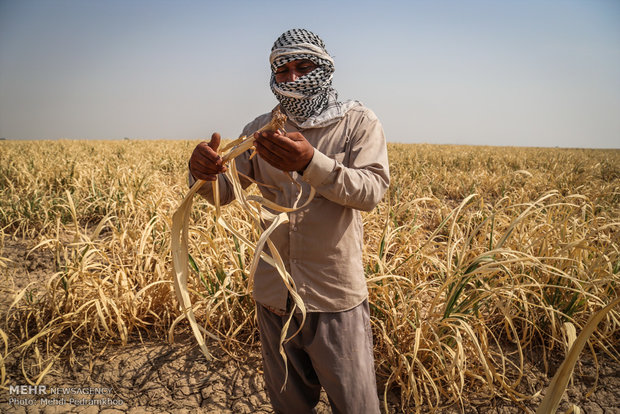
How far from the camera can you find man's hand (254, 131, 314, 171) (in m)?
0.89

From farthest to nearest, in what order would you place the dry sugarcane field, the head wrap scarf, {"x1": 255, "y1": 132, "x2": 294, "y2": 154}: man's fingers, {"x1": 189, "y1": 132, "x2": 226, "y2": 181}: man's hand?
1. the dry sugarcane field
2. the head wrap scarf
3. {"x1": 189, "y1": 132, "x2": 226, "y2": 181}: man's hand
4. {"x1": 255, "y1": 132, "x2": 294, "y2": 154}: man's fingers

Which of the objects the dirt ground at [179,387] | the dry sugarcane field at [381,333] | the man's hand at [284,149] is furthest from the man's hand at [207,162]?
the dirt ground at [179,387]

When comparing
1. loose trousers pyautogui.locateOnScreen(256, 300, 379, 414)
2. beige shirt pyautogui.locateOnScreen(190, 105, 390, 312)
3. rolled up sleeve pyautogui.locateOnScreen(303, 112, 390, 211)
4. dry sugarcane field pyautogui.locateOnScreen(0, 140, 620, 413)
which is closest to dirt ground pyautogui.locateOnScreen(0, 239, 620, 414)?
dry sugarcane field pyautogui.locateOnScreen(0, 140, 620, 413)

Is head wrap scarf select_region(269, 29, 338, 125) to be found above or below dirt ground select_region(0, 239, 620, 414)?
above

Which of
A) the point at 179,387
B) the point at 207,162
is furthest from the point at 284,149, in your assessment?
the point at 179,387

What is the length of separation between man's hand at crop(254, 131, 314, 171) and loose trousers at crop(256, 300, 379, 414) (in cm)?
54

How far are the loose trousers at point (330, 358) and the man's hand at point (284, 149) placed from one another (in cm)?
54

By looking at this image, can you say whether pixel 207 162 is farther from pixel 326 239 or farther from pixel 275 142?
pixel 326 239

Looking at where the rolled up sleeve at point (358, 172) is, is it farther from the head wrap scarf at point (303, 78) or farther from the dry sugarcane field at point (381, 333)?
the dry sugarcane field at point (381, 333)

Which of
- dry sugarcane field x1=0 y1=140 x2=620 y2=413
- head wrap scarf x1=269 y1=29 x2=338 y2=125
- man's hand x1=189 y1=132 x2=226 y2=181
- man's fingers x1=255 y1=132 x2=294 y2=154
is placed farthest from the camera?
dry sugarcane field x1=0 y1=140 x2=620 y2=413

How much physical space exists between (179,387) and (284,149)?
1.49 m

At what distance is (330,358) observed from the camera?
1145 millimetres

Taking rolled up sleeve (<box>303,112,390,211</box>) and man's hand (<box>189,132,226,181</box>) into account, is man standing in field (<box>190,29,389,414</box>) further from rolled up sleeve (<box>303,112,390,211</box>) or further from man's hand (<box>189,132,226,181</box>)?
man's hand (<box>189,132,226,181</box>)

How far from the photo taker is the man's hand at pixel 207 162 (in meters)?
0.99
